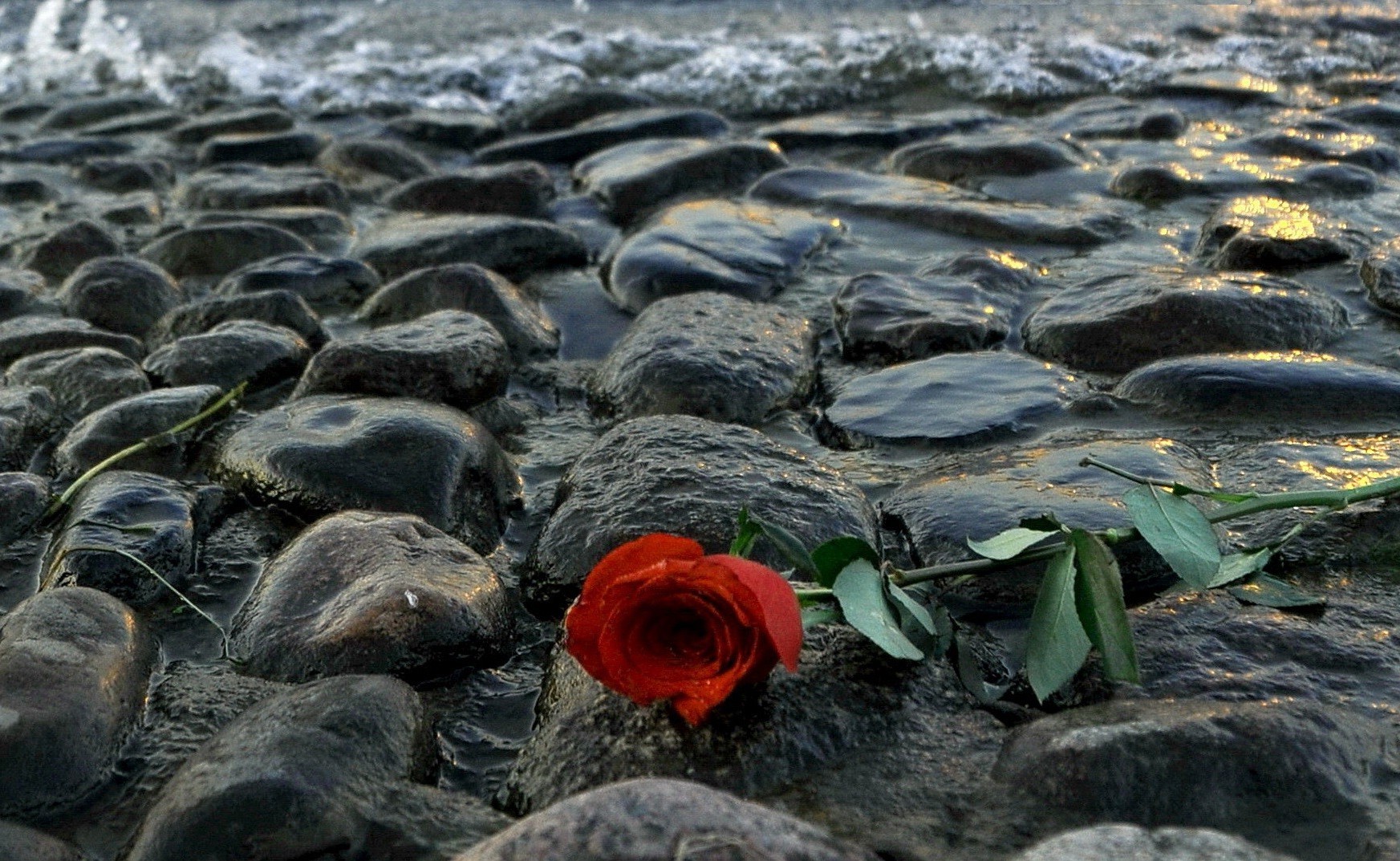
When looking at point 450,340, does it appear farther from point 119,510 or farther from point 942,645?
point 942,645

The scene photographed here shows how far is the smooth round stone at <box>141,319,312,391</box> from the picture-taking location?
3.12 m

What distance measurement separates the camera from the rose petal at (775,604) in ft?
4.76

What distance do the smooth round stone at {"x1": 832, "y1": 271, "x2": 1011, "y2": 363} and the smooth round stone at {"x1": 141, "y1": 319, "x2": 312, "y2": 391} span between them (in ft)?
4.24

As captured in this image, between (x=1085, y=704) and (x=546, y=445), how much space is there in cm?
141

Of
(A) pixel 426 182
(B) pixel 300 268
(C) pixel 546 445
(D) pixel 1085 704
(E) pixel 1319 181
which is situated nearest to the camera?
(D) pixel 1085 704

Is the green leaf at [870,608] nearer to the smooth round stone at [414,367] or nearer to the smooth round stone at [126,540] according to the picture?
the smooth round stone at [126,540]

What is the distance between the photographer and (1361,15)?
763cm

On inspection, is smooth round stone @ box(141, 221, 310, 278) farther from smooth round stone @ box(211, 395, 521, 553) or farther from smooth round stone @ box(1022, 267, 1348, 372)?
smooth round stone @ box(1022, 267, 1348, 372)

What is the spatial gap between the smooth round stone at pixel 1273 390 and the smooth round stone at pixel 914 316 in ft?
1.65

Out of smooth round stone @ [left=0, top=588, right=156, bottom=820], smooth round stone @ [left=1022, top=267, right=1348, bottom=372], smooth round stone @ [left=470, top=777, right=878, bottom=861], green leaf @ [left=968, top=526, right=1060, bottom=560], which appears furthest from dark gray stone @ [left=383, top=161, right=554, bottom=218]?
smooth round stone @ [left=470, top=777, right=878, bottom=861]

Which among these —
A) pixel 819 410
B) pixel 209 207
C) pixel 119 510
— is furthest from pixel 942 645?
pixel 209 207

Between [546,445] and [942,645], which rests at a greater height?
[942,645]

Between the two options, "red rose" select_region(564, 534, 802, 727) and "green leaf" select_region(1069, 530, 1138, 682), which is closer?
"red rose" select_region(564, 534, 802, 727)

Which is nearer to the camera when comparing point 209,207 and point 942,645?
point 942,645
